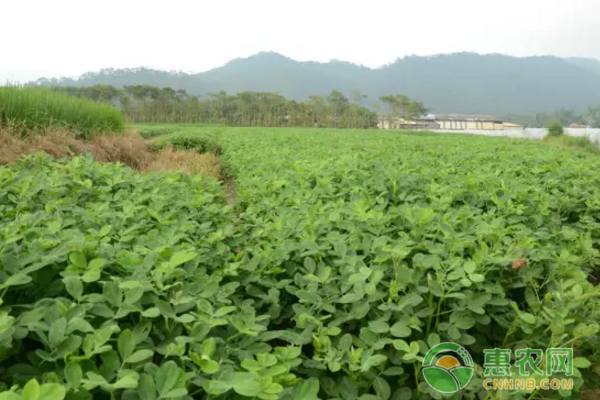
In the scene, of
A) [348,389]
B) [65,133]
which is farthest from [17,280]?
[65,133]

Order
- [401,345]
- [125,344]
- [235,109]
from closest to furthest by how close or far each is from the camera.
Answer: [125,344], [401,345], [235,109]

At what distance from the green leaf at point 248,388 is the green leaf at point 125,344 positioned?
279 millimetres

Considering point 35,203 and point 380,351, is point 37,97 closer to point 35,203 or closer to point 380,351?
point 35,203

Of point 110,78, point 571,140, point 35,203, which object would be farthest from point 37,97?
point 110,78

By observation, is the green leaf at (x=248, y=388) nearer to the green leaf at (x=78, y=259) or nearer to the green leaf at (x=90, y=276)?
the green leaf at (x=90, y=276)

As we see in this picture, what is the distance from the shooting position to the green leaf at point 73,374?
874mm

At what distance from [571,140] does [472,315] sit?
94.2 feet

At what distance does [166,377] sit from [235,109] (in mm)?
71871

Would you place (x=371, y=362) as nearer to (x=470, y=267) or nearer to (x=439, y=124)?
(x=470, y=267)

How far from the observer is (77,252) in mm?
1304

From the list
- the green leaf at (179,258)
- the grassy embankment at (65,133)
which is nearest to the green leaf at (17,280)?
the green leaf at (179,258)

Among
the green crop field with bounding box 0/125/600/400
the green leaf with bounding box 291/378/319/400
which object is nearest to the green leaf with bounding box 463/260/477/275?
the green crop field with bounding box 0/125/600/400

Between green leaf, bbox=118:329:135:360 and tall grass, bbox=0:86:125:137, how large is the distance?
25.8ft

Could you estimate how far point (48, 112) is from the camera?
8.33 m
